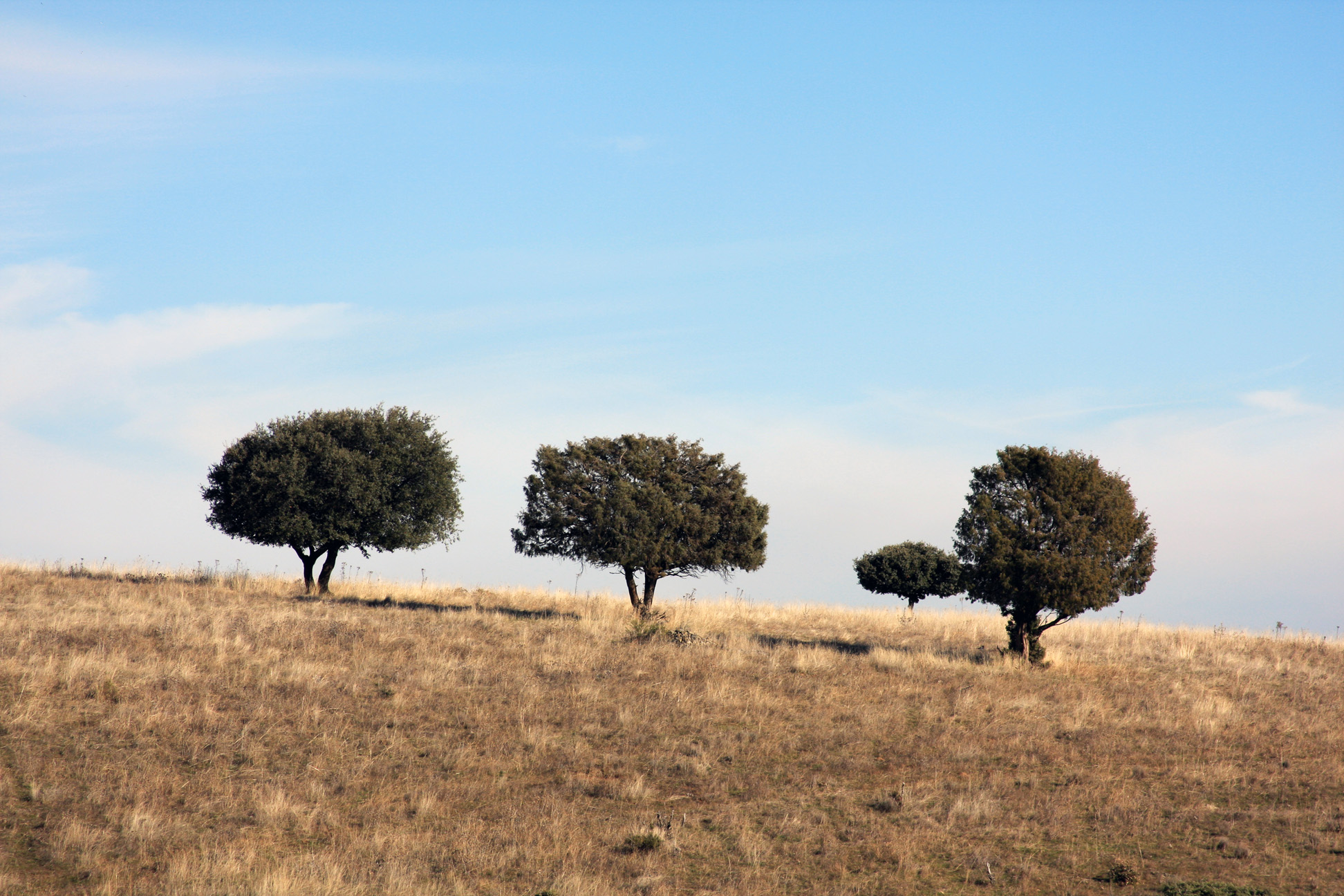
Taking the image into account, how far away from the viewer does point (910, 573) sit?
51.2 metres

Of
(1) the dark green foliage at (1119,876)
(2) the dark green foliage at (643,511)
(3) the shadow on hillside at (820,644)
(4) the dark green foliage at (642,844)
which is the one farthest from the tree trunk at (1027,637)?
(4) the dark green foliage at (642,844)

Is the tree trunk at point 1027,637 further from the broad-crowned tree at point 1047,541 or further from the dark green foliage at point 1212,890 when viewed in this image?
the dark green foliage at point 1212,890

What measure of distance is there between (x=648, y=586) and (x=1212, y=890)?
28.6 meters

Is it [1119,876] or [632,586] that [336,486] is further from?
[1119,876]

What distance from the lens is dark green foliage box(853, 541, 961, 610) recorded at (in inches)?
2025

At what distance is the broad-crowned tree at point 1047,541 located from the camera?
31656 mm

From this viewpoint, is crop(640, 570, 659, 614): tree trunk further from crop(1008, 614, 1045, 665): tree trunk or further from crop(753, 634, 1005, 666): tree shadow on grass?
crop(1008, 614, 1045, 665): tree trunk

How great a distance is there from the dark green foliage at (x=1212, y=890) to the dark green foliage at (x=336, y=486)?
34.2 metres

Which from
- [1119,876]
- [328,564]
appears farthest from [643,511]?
[1119,876]

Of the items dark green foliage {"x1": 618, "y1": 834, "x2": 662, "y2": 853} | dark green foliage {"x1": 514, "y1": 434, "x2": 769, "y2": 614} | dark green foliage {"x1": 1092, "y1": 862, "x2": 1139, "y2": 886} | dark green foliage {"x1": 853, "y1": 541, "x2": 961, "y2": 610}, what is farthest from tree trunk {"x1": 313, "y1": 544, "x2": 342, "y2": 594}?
dark green foliage {"x1": 1092, "y1": 862, "x2": 1139, "y2": 886}

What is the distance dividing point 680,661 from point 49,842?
687 inches

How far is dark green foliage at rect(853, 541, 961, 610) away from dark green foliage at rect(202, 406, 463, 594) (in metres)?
21.9

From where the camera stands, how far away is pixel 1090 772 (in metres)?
21.1

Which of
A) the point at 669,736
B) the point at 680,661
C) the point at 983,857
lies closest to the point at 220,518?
the point at 680,661
